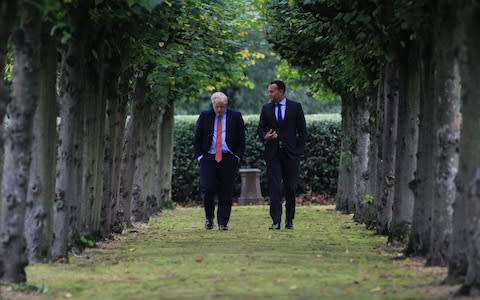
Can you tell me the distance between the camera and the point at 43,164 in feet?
37.2

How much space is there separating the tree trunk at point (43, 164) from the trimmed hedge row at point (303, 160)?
20.8 metres

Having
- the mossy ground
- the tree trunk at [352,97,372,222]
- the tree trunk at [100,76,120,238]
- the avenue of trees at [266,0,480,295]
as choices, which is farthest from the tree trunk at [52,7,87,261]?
the tree trunk at [352,97,372,222]

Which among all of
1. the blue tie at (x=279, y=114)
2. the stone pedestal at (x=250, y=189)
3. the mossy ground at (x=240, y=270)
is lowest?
the mossy ground at (x=240, y=270)

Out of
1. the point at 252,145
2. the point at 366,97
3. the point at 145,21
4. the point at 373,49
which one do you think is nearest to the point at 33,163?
the point at 145,21

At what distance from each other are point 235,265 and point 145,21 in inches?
174

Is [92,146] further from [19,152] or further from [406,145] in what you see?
[19,152]

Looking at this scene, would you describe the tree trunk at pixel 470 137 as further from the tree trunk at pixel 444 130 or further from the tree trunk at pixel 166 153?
the tree trunk at pixel 166 153

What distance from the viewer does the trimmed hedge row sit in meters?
32.2

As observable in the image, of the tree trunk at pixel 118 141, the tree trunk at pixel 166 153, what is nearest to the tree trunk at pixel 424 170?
the tree trunk at pixel 118 141

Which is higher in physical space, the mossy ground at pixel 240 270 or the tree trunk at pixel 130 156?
the tree trunk at pixel 130 156

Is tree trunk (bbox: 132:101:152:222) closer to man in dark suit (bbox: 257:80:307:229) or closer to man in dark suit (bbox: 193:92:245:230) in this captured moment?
man in dark suit (bbox: 193:92:245:230)

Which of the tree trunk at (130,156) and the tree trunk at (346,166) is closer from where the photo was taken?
the tree trunk at (130,156)

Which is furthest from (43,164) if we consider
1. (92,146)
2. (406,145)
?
(406,145)

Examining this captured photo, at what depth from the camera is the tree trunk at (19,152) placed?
9492 mm
